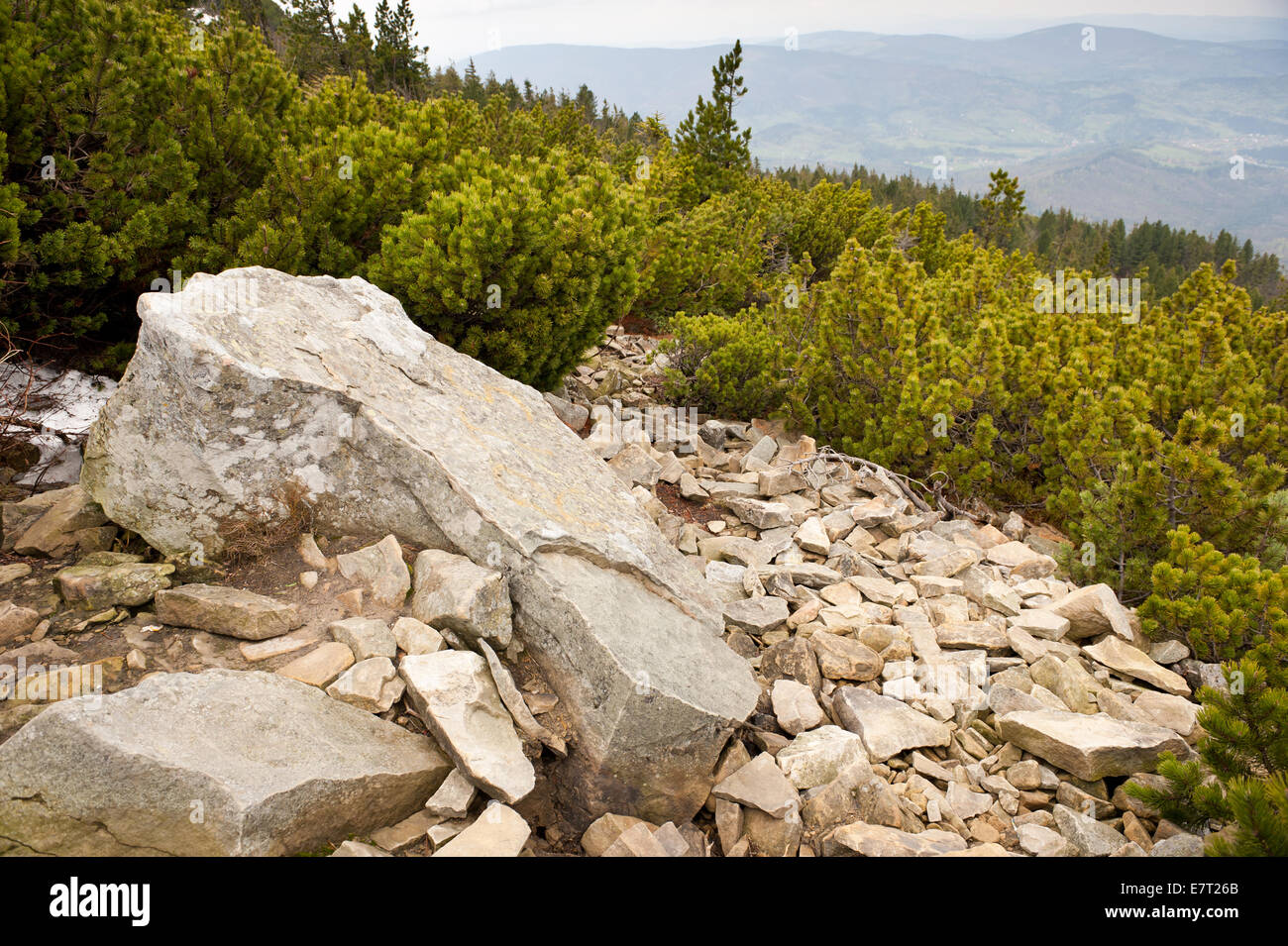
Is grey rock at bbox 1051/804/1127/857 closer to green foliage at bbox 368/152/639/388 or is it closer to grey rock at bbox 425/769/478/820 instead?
grey rock at bbox 425/769/478/820

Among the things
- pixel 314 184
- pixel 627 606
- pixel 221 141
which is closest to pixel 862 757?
pixel 627 606

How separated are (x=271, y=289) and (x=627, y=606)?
11.2ft

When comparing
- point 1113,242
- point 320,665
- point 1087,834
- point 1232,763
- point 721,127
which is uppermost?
point 1113,242

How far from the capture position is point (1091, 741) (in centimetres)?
383

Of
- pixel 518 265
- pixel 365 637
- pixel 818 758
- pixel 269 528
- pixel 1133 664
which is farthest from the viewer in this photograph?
pixel 518 265

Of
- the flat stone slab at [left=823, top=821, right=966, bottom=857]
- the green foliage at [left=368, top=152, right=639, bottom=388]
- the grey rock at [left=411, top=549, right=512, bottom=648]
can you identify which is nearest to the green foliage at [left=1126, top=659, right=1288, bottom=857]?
the flat stone slab at [left=823, top=821, right=966, bottom=857]

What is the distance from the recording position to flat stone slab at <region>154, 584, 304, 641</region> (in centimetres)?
354

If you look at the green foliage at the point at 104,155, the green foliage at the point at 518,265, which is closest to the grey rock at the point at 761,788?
the green foliage at the point at 518,265

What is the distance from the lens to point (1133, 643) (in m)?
5.19

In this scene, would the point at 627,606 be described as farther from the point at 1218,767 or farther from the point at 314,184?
the point at 314,184

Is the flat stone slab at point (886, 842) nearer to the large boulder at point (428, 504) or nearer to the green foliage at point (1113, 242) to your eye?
the large boulder at point (428, 504)

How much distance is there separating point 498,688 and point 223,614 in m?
1.44

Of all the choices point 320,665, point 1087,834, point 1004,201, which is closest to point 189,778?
point 320,665

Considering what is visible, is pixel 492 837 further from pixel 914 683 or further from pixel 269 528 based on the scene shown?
pixel 914 683
